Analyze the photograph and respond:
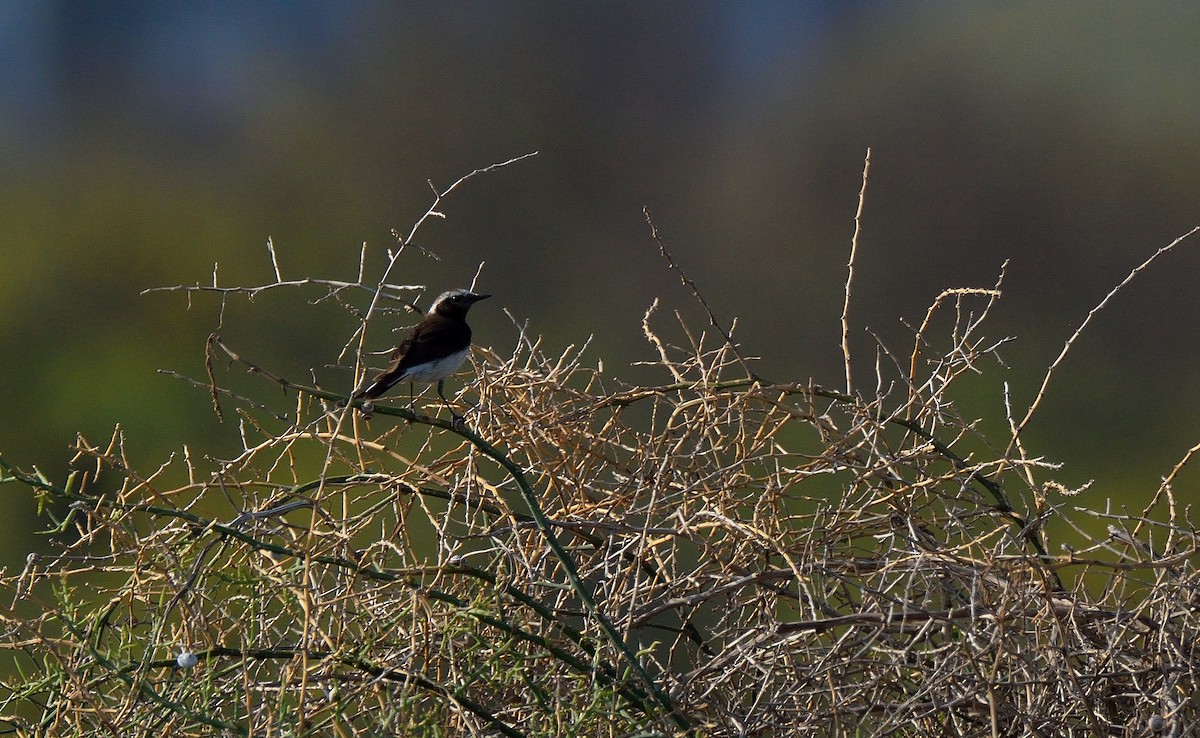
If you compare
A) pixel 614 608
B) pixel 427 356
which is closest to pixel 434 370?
pixel 427 356

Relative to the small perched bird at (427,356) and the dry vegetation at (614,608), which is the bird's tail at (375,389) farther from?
the dry vegetation at (614,608)

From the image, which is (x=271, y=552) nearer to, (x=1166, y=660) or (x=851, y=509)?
(x=851, y=509)

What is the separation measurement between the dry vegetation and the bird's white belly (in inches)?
28.2

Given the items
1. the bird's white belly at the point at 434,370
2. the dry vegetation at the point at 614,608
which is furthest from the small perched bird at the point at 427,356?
the dry vegetation at the point at 614,608

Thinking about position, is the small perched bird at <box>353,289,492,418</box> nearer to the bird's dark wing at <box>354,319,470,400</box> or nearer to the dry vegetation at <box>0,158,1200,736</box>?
the bird's dark wing at <box>354,319,470,400</box>

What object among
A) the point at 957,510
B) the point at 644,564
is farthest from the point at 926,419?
the point at 644,564

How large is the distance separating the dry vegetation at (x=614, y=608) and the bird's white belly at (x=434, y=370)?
28.2 inches

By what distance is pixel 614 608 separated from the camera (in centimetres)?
225

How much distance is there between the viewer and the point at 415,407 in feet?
10.0

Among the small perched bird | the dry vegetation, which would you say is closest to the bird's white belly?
the small perched bird

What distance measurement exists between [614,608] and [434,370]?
4.35 feet

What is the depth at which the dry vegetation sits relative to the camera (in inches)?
76.0

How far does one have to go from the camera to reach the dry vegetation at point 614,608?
193 cm

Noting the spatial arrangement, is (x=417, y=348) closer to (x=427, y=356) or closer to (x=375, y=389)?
(x=427, y=356)
